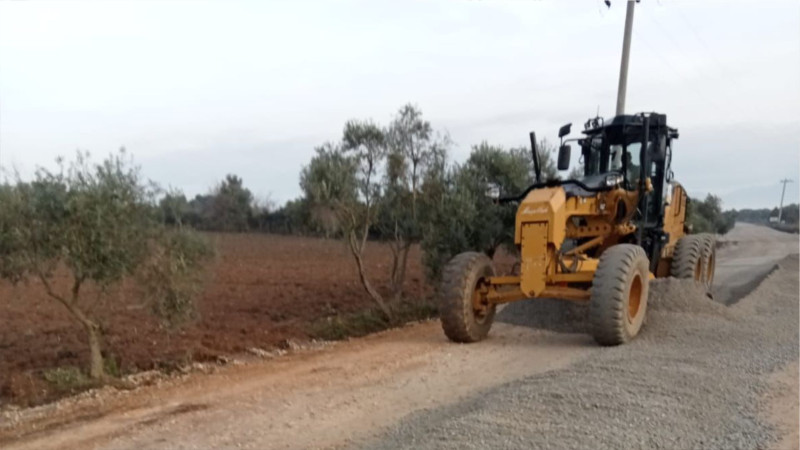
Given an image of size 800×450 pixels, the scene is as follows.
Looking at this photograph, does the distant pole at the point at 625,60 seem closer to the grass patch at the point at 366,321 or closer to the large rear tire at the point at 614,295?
the grass patch at the point at 366,321

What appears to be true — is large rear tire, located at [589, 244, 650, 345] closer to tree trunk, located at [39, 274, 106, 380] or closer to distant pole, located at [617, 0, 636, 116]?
tree trunk, located at [39, 274, 106, 380]

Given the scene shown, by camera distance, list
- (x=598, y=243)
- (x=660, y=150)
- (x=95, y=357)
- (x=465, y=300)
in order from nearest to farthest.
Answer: (x=95, y=357)
(x=465, y=300)
(x=598, y=243)
(x=660, y=150)

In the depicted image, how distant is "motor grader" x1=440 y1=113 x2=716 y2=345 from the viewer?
10.7 metres

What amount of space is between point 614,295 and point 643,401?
10.9 feet

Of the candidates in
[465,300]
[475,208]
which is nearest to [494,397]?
[465,300]

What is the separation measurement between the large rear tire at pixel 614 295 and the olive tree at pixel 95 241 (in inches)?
236

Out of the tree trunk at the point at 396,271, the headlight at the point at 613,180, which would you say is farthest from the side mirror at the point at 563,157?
the tree trunk at the point at 396,271

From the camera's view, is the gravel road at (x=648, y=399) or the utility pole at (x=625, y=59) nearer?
the gravel road at (x=648, y=399)

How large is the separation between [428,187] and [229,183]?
151 feet

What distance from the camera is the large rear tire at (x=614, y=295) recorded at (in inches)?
407

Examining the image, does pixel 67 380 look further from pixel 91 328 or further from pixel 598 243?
pixel 598 243

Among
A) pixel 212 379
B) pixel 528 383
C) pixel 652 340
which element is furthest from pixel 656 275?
pixel 212 379

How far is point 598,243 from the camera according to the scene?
1246 cm

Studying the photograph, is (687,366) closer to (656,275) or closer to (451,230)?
(656,275)
